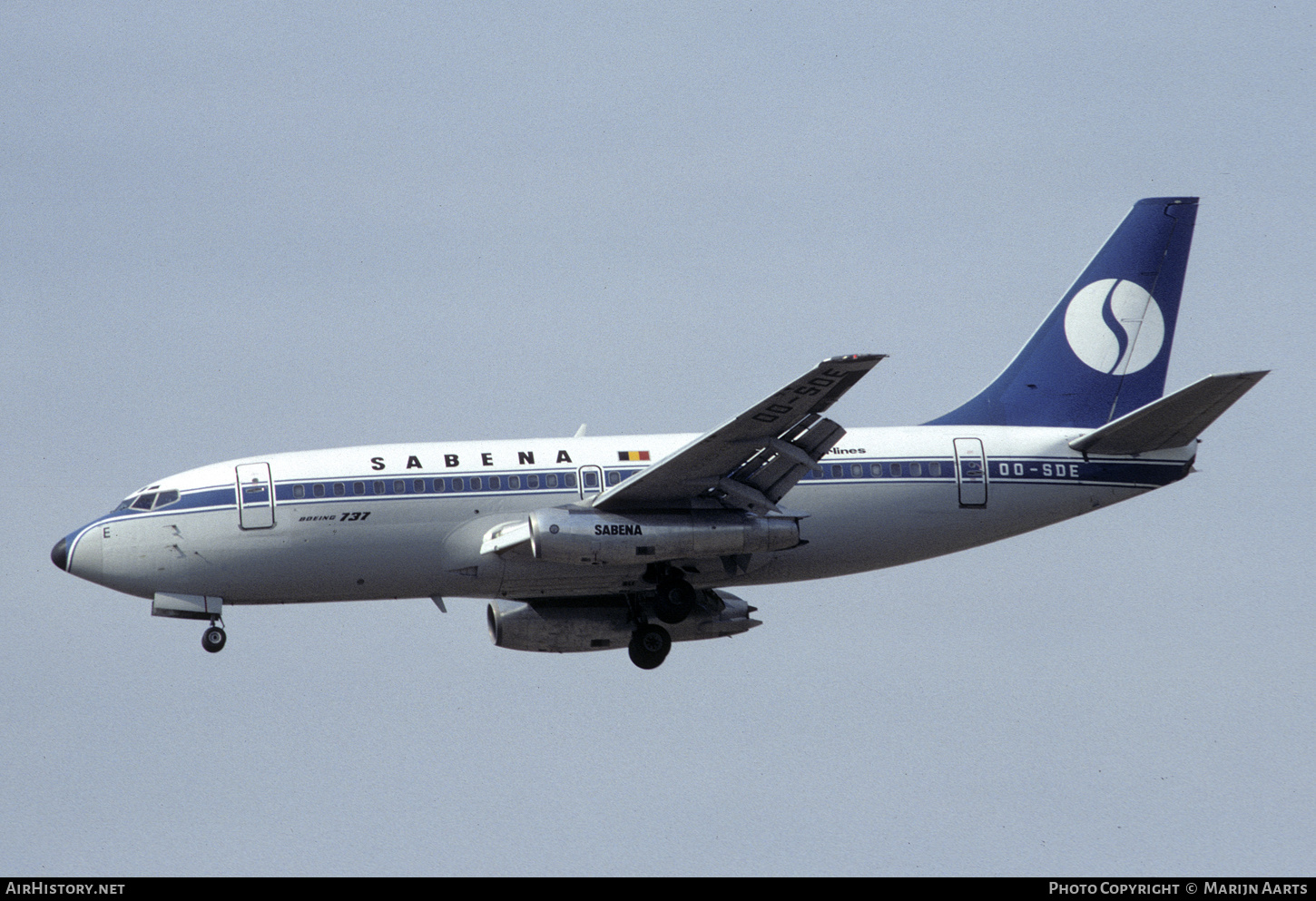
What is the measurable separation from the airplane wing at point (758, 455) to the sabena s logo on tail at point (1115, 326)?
10.6 m

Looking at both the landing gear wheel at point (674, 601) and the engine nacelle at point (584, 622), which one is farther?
the engine nacelle at point (584, 622)

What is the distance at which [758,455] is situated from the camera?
34812 millimetres

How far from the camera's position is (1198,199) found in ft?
142

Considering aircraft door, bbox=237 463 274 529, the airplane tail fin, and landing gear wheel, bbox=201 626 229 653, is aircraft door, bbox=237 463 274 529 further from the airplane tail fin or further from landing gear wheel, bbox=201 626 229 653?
the airplane tail fin

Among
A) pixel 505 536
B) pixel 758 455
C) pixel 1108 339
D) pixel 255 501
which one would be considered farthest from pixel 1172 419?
pixel 255 501

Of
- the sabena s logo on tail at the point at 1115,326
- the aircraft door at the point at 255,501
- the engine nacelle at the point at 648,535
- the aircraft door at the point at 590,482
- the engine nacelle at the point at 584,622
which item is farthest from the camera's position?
the sabena s logo on tail at the point at 1115,326

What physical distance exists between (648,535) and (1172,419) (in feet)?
38.8

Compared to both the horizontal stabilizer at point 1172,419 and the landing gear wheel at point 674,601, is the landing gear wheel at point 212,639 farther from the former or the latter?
the horizontal stabilizer at point 1172,419

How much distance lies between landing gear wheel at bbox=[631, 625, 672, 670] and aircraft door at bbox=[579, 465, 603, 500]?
13.3ft

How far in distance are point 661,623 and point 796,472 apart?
6588mm

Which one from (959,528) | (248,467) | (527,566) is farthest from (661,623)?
(248,467)

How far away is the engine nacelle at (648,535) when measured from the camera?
114ft

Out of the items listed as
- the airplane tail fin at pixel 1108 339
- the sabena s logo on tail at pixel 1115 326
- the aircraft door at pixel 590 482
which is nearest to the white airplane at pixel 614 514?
the aircraft door at pixel 590 482
